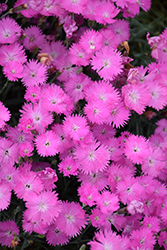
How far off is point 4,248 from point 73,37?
1137mm

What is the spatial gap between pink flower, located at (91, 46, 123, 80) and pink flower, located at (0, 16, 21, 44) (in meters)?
0.41

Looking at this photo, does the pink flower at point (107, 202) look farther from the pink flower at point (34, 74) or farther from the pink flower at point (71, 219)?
the pink flower at point (34, 74)

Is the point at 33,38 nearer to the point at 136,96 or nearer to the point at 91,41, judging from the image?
the point at 91,41

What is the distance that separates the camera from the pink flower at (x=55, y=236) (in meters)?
1.28

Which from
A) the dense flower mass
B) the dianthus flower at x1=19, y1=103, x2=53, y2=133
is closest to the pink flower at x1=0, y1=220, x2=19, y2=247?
the dense flower mass

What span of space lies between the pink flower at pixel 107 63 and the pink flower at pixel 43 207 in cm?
63

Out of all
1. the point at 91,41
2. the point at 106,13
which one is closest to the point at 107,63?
the point at 91,41

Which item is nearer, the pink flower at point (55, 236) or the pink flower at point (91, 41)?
the pink flower at point (55, 236)

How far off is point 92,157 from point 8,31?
76 centimetres

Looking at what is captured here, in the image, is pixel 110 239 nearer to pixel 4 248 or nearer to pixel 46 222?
pixel 46 222

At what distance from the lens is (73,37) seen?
150 cm

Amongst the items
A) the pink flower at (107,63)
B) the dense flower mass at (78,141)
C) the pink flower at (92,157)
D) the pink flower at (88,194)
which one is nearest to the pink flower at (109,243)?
the dense flower mass at (78,141)

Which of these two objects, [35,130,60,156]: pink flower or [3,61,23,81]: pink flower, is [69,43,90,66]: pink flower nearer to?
[3,61,23,81]: pink flower

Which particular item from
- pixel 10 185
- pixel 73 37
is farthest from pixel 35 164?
pixel 73 37
